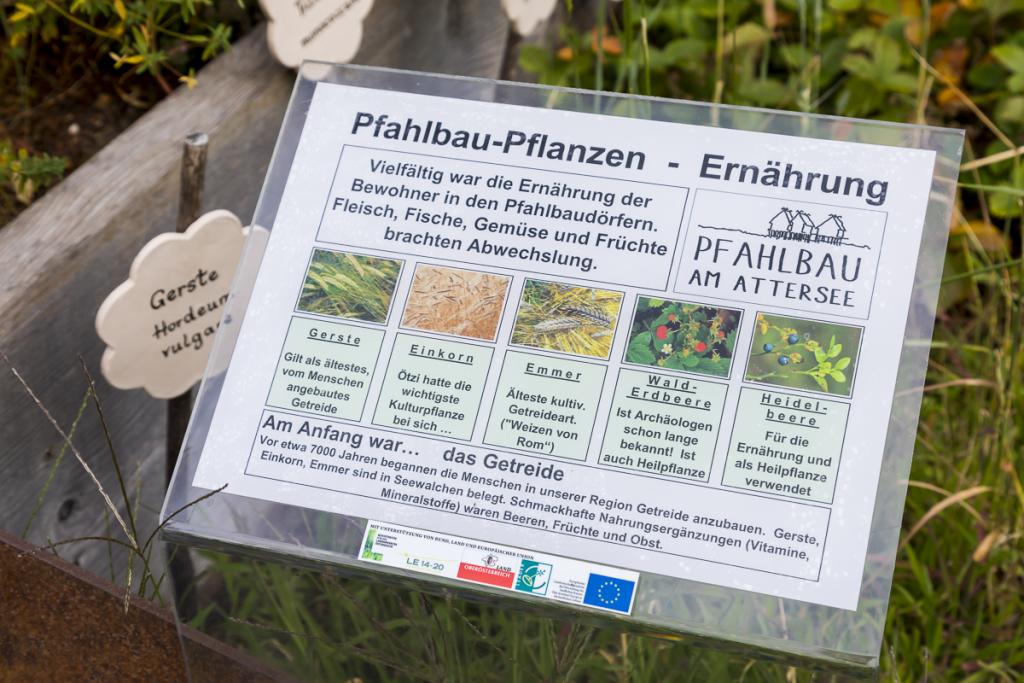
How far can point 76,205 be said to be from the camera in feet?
5.33

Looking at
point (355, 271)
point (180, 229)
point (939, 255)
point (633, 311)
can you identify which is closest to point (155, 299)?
point (180, 229)

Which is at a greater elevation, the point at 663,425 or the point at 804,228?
the point at 804,228

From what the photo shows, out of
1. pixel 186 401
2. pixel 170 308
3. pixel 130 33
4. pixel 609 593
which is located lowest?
pixel 609 593

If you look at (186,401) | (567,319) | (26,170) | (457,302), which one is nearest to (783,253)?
(567,319)

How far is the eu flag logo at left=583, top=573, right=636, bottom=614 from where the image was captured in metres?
1.06

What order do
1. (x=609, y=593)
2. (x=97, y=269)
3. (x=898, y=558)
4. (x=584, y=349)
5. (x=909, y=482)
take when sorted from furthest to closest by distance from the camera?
1. (x=898, y=558)
2. (x=909, y=482)
3. (x=97, y=269)
4. (x=584, y=349)
5. (x=609, y=593)

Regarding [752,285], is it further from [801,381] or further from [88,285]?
[88,285]

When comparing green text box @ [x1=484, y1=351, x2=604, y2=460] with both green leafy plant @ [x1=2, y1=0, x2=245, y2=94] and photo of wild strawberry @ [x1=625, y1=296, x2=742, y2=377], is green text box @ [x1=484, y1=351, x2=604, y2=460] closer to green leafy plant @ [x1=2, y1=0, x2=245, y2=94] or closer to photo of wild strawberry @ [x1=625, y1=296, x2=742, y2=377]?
photo of wild strawberry @ [x1=625, y1=296, x2=742, y2=377]

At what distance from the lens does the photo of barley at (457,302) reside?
3.94 ft

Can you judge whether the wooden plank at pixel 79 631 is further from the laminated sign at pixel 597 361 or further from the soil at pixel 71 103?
the soil at pixel 71 103

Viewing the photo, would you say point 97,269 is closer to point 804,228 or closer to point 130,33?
point 130,33

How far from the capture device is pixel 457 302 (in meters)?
1.21

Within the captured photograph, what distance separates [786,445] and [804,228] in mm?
242

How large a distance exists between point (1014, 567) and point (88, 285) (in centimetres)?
155
